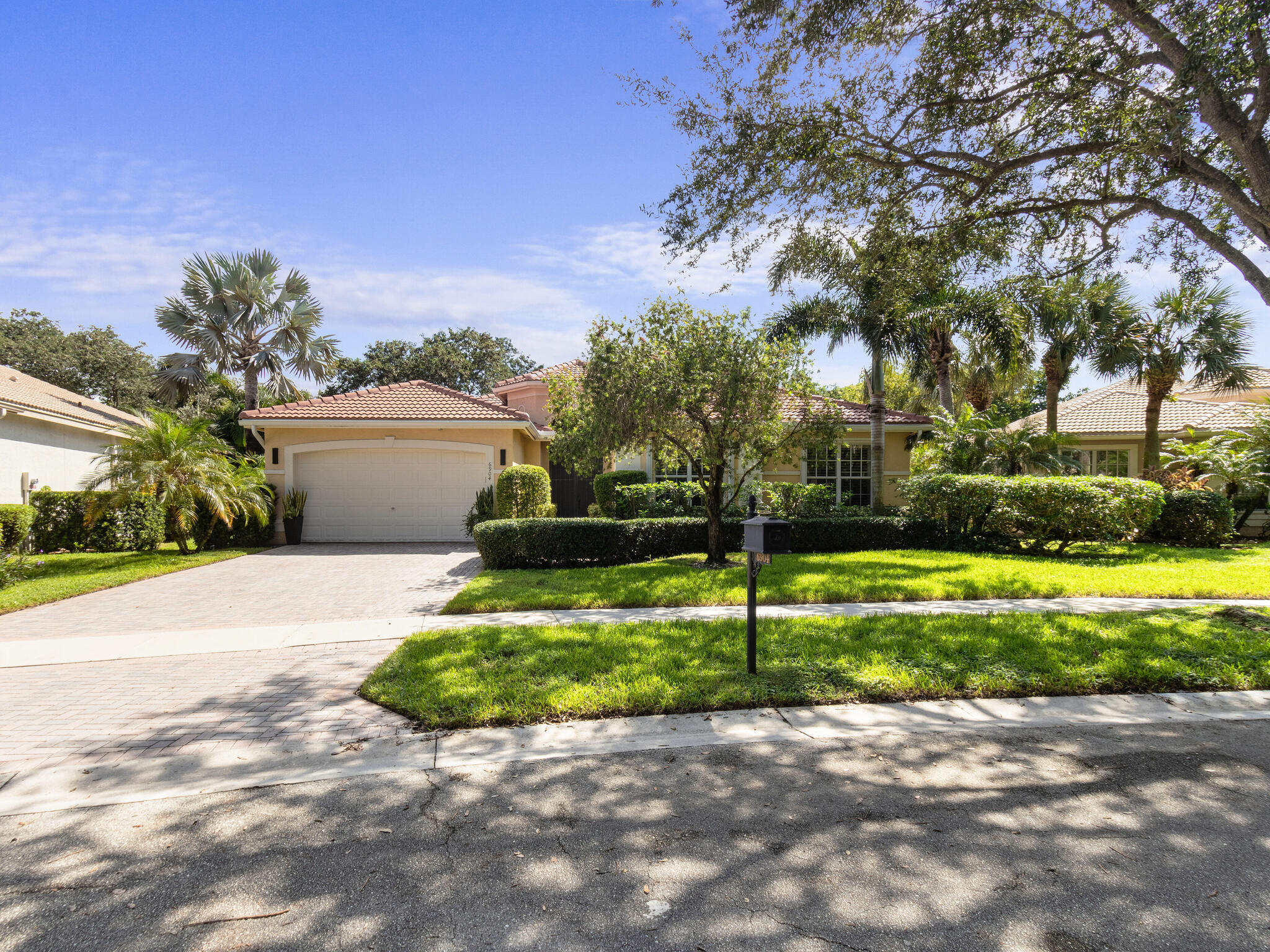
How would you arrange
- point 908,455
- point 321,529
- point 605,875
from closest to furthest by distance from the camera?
point 605,875 < point 321,529 < point 908,455

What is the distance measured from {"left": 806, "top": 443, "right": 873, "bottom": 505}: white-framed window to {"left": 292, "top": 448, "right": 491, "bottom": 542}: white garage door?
8.76 meters

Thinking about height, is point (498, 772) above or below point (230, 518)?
below

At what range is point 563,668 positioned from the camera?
5.41 metres

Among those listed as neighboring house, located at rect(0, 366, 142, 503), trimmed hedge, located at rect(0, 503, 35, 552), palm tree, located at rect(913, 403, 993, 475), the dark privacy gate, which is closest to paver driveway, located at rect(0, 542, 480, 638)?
trimmed hedge, located at rect(0, 503, 35, 552)

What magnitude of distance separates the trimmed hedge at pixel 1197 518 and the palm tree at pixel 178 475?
1880 cm

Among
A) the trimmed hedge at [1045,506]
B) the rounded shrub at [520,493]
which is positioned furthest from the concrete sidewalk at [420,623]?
the rounded shrub at [520,493]

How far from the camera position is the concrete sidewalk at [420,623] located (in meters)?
6.47

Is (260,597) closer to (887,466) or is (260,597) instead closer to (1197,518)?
(887,466)

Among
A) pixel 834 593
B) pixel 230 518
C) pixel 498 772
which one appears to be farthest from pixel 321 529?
pixel 498 772

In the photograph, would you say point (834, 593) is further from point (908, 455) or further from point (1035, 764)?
point (908, 455)

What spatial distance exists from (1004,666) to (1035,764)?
5.79 feet

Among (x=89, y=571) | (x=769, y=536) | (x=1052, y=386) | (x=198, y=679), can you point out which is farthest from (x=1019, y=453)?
(x=89, y=571)

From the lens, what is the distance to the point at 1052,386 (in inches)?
715

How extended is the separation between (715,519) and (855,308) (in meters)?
7.24
